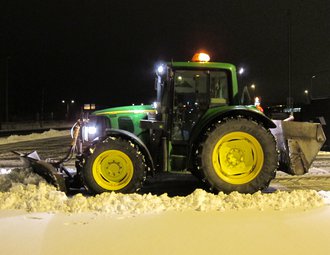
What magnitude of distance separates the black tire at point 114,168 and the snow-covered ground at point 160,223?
0.61 m

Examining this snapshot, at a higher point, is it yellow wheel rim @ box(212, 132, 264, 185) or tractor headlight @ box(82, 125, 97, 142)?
tractor headlight @ box(82, 125, 97, 142)

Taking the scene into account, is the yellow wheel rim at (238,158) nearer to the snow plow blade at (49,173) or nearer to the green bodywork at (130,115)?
the green bodywork at (130,115)

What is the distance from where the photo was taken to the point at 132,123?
330 inches

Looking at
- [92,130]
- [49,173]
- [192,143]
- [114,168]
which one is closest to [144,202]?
[114,168]

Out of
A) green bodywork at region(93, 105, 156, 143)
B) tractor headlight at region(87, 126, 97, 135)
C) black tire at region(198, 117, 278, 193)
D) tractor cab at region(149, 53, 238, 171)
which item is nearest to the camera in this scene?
black tire at region(198, 117, 278, 193)

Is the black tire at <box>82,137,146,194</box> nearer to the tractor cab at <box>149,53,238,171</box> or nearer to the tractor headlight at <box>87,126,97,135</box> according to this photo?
the tractor cab at <box>149,53,238,171</box>

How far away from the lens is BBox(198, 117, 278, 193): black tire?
7.58 meters

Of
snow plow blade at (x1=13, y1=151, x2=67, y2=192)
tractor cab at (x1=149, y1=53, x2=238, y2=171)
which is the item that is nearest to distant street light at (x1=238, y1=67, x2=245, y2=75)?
tractor cab at (x1=149, y1=53, x2=238, y2=171)

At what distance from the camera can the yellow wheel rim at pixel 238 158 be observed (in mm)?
7695

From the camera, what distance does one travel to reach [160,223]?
595cm

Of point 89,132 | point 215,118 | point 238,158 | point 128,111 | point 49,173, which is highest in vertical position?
point 128,111

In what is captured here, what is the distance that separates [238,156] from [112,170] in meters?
2.20

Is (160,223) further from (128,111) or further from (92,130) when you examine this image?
(92,130)

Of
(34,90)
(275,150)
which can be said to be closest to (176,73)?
(275,150)
